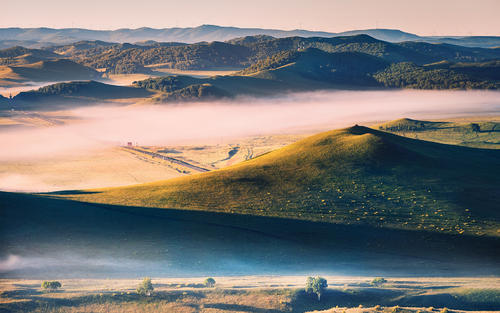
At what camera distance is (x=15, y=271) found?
76.5 meters

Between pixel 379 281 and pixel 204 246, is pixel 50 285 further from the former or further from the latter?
A: pixel 379 281

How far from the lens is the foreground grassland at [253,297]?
67.4 m

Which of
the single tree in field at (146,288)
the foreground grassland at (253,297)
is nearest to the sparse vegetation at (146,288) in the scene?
the single tree in field at (146,288)

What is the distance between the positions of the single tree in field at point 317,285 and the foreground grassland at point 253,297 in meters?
0.80

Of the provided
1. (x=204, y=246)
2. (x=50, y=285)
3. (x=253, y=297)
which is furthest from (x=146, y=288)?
(x=204, y=246)

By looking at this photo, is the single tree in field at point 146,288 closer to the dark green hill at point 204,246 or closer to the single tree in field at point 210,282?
the dark green hill at point 204,246

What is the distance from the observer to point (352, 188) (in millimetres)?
110938

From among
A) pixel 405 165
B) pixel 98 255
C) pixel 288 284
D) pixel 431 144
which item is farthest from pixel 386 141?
pixel 98 255

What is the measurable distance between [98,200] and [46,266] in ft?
100

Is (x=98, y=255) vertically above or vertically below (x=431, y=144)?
below

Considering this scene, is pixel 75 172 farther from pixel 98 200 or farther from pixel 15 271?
pixel 15 271

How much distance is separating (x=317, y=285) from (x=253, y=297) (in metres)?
8.85

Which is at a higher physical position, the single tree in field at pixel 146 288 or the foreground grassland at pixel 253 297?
the single tree in field at pixel 146 288

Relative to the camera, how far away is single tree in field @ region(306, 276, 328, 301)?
70000mm
